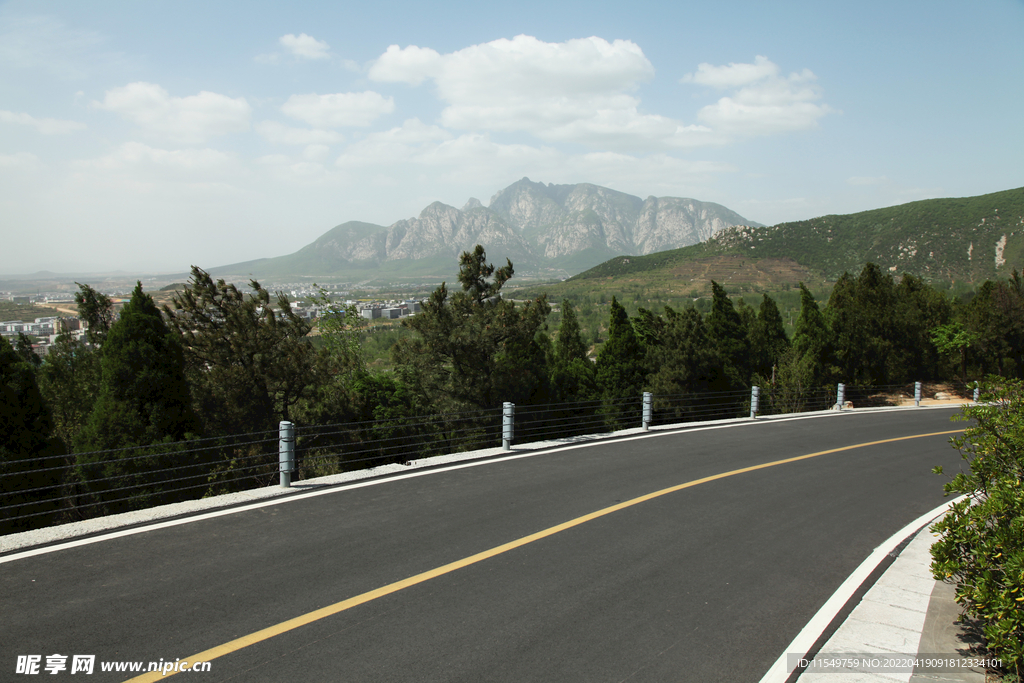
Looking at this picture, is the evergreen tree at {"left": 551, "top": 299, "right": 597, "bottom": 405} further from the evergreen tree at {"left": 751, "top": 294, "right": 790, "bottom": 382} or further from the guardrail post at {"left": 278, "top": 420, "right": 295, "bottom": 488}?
the guardrail post at {"left": 278, "top": 420, "right": 295, "bottom": 488}

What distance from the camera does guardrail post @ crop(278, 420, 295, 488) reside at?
7947 millimetres

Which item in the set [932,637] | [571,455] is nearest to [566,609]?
[932,637]

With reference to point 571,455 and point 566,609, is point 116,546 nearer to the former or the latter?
point 566,609

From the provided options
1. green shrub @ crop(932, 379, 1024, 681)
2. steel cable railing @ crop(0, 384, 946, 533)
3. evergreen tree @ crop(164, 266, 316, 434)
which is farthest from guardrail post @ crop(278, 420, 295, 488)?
evergreen tree @ crop(164, 266, 316, 434)

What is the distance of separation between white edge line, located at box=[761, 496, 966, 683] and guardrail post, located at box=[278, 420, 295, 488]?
20.4 feet

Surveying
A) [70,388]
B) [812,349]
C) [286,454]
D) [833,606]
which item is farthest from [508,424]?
[812,349]

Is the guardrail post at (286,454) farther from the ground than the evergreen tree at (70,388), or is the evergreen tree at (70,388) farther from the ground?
the guardrail post at (286,454)

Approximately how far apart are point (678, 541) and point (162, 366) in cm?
1609

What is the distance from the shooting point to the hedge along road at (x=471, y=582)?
4148 mm

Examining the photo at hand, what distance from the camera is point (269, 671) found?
153 inches

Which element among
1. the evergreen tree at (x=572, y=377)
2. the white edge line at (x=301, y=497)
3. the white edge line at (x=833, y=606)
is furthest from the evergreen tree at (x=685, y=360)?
the white edge line at (x=833, y=606)

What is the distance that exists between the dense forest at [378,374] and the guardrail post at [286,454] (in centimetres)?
23

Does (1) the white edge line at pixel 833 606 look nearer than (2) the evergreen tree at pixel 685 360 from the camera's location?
Yes

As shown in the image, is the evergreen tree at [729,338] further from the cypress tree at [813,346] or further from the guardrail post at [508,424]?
the guardrail post at [508,424]
